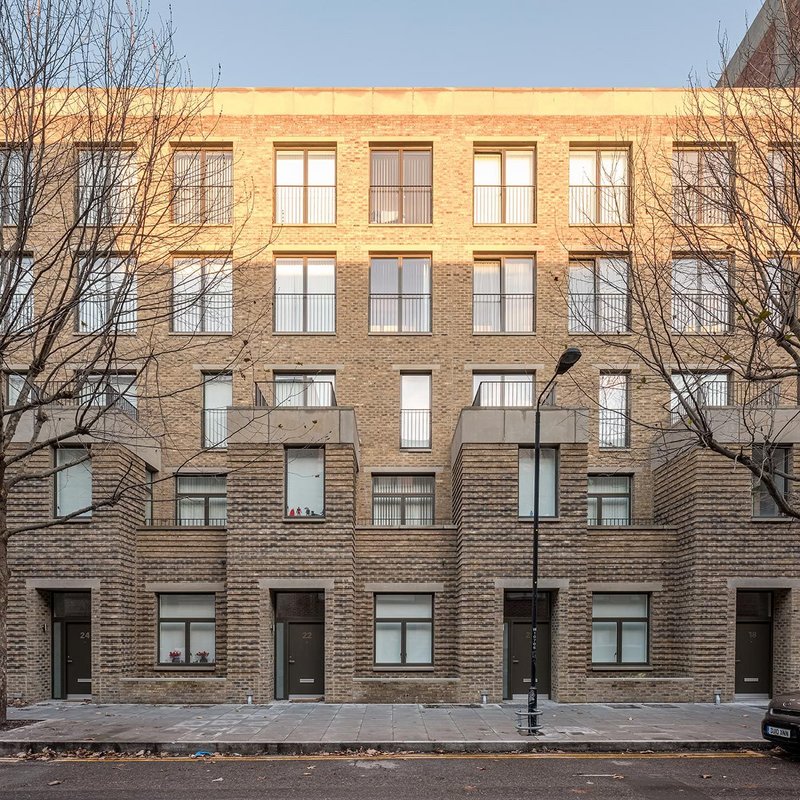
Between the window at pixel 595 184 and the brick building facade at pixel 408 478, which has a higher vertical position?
the window at pixel 595 184

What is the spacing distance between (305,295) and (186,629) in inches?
387

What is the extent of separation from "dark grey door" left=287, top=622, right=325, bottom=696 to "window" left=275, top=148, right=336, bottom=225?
11.5 meters

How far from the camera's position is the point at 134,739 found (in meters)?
13.1

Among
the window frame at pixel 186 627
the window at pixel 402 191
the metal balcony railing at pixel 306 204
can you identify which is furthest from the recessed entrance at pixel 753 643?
the metal balcony railing at pixel 306 204

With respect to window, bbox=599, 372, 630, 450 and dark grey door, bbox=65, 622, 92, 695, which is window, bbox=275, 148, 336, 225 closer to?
window, bbox=599, 372, 630, 450

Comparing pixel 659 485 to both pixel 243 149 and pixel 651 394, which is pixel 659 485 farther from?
pixel 243 149

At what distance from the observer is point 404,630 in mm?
18547

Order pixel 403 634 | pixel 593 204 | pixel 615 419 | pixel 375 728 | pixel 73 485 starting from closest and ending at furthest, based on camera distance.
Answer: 1. pixel 375 728
2. pixel 73 485
3. pixel 403 634
4. pixel 615 419
5. pixel 593 204

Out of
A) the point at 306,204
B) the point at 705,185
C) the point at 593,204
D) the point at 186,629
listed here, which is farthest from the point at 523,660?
the point at 306,204

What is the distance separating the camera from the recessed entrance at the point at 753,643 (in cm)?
1828

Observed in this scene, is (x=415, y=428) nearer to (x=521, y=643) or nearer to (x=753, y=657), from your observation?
(x=521, y=643)

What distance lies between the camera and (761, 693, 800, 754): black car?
1186cm

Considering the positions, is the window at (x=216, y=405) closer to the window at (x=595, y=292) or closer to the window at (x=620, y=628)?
the window at (x=595, y=292)

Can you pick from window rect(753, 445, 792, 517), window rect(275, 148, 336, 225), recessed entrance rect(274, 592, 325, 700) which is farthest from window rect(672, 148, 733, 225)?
recessed entrance rect(274, 592, 325, 700)
